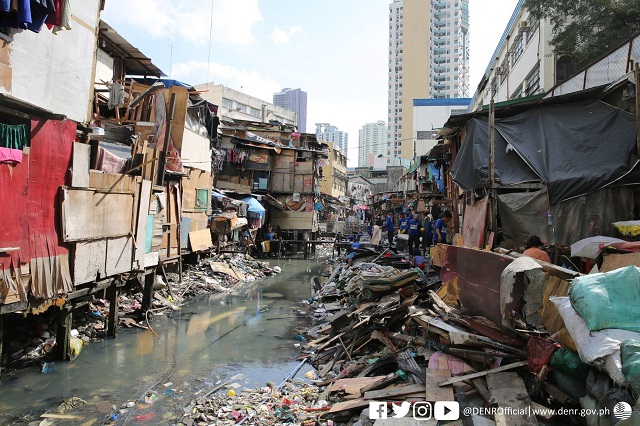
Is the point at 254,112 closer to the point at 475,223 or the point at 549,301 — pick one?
the point at 475,223

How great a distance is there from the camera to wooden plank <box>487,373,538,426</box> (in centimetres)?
361

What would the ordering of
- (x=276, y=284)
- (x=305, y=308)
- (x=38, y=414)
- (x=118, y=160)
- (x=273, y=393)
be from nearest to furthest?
(x=38, y=414) < (x=273, y=393) < (x=118, y=160) < (x=305, y=308) < (x=276, y=284)

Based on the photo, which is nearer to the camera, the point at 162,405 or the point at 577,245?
the point at 162,405

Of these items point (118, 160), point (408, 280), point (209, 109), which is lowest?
point (408, 280)

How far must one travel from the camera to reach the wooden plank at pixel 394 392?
4809 mm

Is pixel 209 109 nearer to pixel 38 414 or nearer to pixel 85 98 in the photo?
pixel 85 98

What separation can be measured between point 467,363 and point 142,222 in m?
8.62

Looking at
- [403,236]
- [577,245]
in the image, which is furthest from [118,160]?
[403,236]

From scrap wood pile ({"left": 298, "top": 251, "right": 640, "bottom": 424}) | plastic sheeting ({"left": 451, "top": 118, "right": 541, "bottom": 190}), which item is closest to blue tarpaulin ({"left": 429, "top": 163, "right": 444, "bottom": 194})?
plastic sheeting ({"left": 451, "top": 118, "right": 541, "bottom": 190})

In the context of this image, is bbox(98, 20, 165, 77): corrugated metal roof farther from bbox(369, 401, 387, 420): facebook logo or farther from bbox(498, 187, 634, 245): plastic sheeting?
bbox(369, 401, 387, 420): facebook logo

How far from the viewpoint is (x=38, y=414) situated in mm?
6156

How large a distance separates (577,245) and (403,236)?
12.4 meters

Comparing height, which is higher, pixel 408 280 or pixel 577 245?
pixel 577 245

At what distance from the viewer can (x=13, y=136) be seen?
20.9 feet
